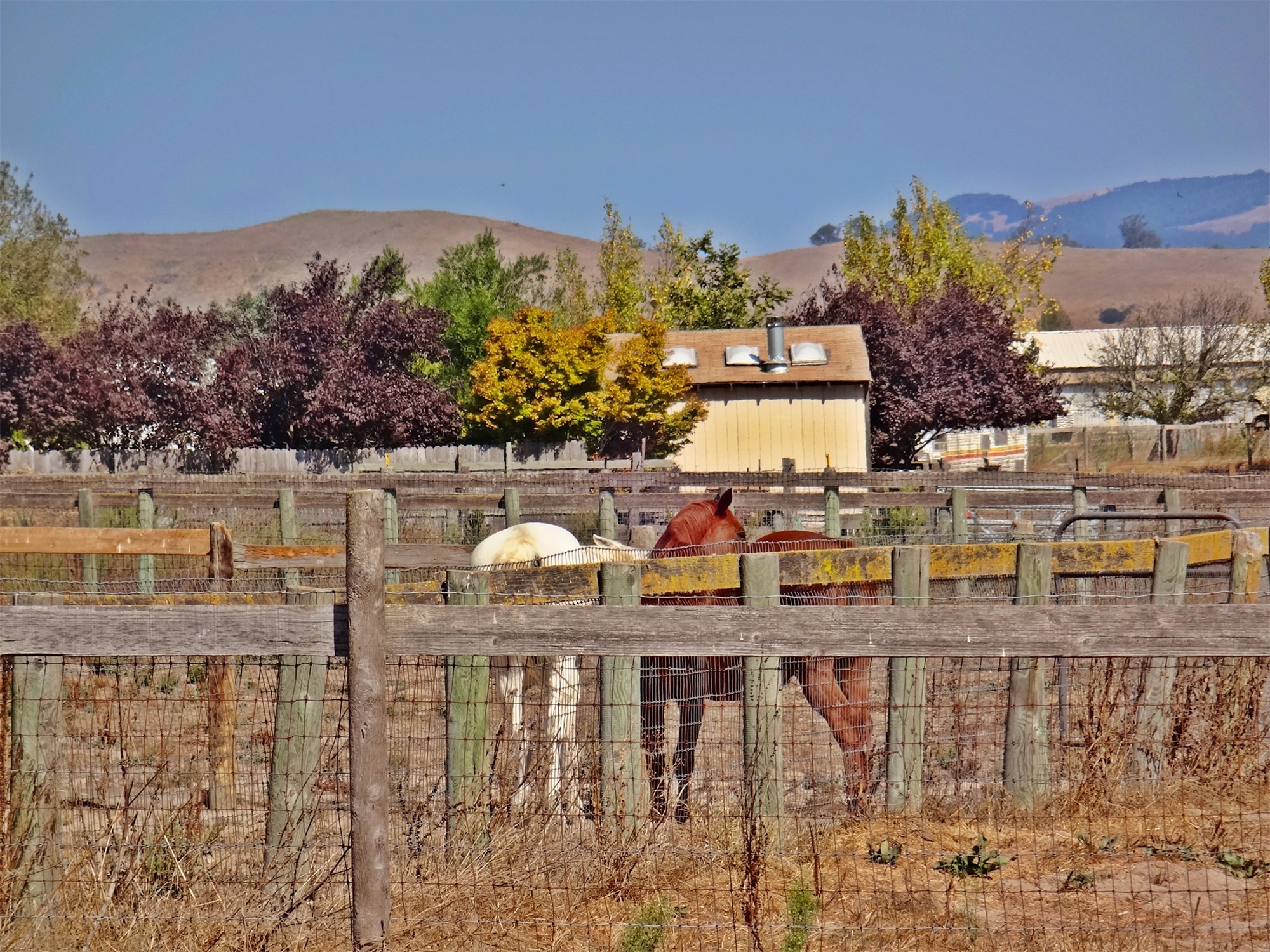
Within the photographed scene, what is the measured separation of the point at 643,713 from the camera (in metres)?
6.78

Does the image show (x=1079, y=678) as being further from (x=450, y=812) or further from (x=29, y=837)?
(x=29, y=837)

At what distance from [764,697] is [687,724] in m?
0.52

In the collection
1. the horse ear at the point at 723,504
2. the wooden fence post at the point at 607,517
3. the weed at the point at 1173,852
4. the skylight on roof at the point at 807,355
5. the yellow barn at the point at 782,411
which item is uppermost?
the skylight on roof at the point at 807,355

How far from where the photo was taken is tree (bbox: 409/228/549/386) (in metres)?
47.0

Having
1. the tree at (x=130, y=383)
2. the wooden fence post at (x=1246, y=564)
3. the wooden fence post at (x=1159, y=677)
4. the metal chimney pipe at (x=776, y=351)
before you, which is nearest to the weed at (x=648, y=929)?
the wooden fence post at (x=1159, y=677)

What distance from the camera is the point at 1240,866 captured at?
5.37m

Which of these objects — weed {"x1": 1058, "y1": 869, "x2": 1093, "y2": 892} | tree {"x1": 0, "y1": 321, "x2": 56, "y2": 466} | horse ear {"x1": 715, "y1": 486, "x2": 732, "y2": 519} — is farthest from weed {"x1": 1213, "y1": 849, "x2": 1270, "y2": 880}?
tree {"x1": 0, "y1": 321, "x2": 56, "y2": 466}

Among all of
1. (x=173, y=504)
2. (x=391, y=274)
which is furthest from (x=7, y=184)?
(x=173, y=504)

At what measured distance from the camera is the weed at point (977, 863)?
17.4ft

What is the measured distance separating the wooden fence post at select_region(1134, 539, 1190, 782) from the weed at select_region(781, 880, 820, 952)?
2.96 metres

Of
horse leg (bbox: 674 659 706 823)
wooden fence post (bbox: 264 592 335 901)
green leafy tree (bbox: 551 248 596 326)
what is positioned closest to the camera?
wooden fence post (bbox: 264 592 335 901)

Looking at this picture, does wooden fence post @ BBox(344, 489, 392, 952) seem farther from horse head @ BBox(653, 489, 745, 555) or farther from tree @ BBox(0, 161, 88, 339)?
tree @ BBox(0, 161, 88, 339)

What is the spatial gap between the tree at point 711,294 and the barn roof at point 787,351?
9.58 m

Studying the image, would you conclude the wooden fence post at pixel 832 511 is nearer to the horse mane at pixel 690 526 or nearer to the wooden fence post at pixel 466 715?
the horse mane at pixel 690 526
